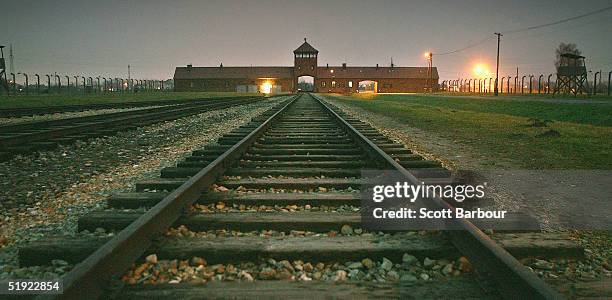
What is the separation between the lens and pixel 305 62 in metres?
102

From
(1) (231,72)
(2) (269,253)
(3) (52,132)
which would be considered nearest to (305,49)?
(1) (231,72)

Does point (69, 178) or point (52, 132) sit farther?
point (52, 132)

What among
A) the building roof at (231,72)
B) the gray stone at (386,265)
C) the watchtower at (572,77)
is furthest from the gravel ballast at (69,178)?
the building roof at (231,72)

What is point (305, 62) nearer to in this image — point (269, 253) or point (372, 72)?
point (372, 72)

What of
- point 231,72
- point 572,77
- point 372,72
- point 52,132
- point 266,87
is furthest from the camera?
point 372,72

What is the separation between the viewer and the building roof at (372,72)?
10288 centimetres

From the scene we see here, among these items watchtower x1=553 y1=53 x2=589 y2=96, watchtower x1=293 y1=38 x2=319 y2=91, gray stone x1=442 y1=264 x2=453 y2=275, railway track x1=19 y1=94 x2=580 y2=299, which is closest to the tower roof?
watchtower x1=293 y1=38 x2=319 y2=91

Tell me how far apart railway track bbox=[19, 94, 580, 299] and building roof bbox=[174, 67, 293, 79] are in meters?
100

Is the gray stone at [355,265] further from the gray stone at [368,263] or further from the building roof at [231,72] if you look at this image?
the building roof at [231,72]

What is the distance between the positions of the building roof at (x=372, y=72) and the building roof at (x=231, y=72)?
8.65 metres

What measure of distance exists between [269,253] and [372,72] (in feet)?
344

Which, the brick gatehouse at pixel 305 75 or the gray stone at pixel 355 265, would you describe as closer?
the gray stone at pixel 355 265

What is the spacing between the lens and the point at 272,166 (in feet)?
18.2

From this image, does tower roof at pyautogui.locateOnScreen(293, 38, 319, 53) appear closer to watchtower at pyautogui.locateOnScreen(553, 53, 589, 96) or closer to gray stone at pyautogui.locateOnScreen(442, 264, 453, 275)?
watchtower at pyautogui.locateOnScreen(553, 53, 589, 96)
